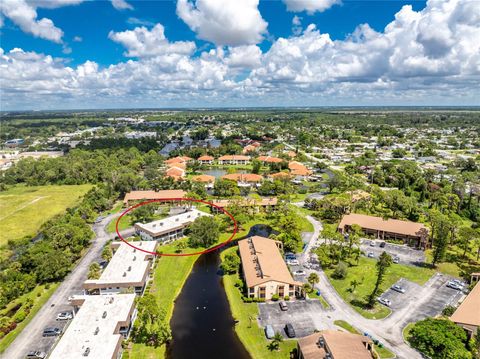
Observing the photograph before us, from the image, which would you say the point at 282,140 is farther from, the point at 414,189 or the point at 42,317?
the point at 42,317

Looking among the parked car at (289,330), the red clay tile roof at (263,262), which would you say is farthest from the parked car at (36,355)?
the parked car at (289,330)

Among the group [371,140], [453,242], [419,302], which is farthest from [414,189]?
[371,140]

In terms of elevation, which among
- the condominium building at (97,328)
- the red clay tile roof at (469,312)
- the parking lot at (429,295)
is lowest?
the parking lot at (429,295)

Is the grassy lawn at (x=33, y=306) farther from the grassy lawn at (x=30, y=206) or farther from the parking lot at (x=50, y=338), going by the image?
the grassy lawn at (x=30, y=206)

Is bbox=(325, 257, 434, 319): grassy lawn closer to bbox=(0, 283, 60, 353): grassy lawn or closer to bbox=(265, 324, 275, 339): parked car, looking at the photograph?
bbox=(265, 324, 275, 339): parked car

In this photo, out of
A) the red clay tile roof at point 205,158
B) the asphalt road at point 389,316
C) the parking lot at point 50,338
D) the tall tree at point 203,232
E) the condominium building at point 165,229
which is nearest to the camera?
the parking lot at point 50,338

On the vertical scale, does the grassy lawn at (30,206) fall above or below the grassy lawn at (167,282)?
below

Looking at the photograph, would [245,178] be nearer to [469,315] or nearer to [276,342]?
[276,342]
